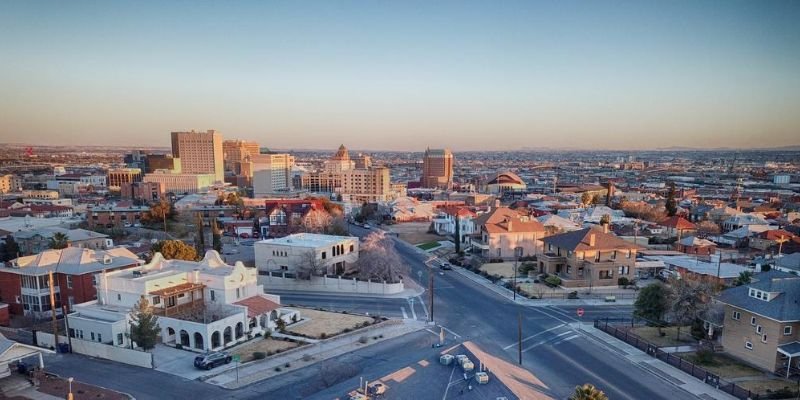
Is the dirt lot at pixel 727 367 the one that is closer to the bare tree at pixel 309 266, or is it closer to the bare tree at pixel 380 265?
the bare tree at pixel 380 265

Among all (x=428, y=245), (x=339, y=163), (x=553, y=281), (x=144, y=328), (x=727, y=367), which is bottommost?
(x=428, y=245)

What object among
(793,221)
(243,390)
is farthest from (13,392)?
(793,221)

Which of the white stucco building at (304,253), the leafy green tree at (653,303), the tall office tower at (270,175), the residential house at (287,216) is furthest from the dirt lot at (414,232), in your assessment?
the tall office tower at (270,175)

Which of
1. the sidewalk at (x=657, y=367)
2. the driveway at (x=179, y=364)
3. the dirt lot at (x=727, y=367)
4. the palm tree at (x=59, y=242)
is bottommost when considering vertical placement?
the driveway at (x=179, y=364)

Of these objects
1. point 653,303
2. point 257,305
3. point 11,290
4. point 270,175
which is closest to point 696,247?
point 653,303

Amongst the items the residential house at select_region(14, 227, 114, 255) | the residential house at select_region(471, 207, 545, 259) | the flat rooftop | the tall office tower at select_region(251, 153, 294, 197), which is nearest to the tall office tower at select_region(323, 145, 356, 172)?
the tall office tower at select_region(251, 153, 294, 197)

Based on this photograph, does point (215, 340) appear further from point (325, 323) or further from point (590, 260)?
point (590, 260)

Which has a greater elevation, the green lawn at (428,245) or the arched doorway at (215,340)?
the arched doorway at (215,340)

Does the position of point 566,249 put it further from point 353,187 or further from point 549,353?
point 353,187
